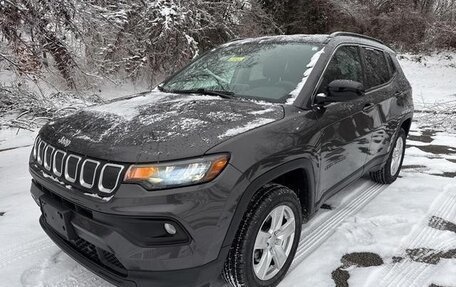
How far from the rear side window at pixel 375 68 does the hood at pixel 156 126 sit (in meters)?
1.60

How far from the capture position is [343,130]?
9.84 feet

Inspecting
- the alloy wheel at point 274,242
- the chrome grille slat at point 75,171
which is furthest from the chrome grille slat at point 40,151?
the alloy wheel at point 274,242

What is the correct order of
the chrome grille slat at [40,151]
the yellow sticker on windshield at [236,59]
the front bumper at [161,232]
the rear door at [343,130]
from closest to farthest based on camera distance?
the front bumper at [161,232], the chrome grille slat at [40,151], the rear door at [343,130], the yellow sticker on windshield at [236,59]

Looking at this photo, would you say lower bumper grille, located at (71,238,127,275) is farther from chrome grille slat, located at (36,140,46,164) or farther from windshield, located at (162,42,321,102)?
windshield, located at (162,42,321,102)

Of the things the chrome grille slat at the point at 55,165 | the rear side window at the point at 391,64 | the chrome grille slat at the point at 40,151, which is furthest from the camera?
the rear side window at the point at 391,64

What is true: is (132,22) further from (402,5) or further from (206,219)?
(402,5)

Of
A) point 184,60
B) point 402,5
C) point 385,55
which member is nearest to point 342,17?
point 402,5

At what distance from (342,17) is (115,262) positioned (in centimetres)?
1685

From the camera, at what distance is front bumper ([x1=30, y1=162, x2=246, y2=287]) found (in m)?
1.85

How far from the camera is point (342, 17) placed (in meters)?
16.7

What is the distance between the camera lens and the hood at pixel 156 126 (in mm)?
1965

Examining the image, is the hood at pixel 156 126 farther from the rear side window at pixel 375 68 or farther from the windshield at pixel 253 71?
the rear side window at pixel 375 68

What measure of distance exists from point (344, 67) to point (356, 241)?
1454mm

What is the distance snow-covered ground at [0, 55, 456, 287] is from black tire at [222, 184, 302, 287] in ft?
1.52
